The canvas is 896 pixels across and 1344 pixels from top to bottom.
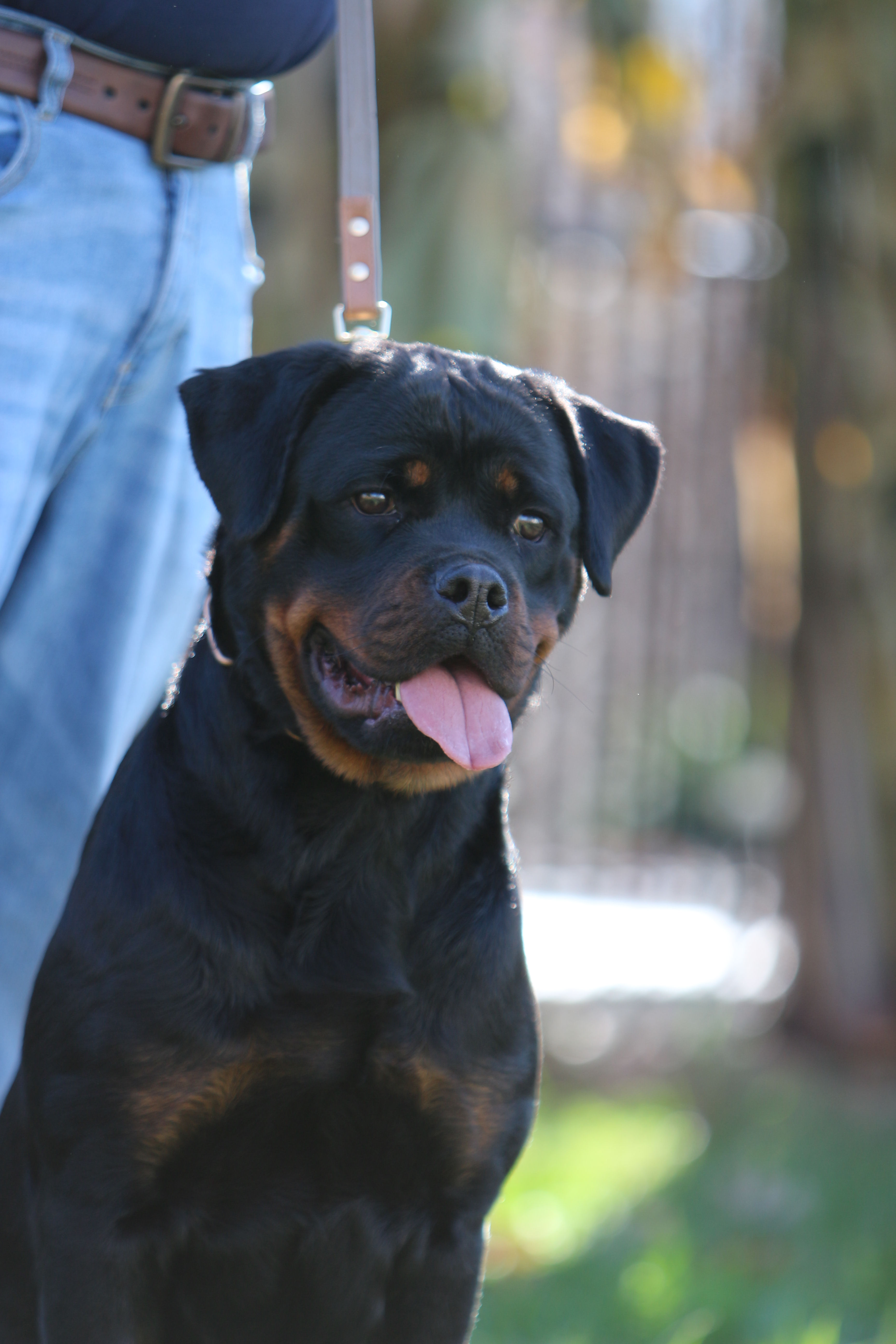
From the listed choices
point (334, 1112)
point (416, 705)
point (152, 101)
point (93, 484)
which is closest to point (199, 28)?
point (152, 101)

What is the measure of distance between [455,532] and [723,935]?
4268mm

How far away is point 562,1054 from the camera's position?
5.41 m

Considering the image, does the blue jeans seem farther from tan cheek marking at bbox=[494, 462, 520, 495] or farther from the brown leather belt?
tan cheek marking at bbox=[494, 462, 520, 495]

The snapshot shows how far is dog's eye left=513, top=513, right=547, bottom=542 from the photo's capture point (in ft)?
7.70

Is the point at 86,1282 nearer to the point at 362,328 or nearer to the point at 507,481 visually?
the point at 507,481

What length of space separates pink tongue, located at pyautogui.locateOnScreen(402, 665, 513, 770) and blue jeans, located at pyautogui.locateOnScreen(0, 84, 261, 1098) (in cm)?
60

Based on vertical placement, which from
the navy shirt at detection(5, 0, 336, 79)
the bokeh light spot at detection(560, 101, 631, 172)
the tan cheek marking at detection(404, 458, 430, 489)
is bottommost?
the tan cheek marking at detection(404, 458, 430, 489)

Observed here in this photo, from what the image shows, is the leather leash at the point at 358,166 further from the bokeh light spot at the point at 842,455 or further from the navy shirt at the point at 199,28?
the bokeh light spot at the point at 842,455

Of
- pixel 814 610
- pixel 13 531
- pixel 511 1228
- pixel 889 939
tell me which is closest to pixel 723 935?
pixel 889 939

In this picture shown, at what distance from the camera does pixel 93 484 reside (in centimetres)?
251

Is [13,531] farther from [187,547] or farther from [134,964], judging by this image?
[134,964]

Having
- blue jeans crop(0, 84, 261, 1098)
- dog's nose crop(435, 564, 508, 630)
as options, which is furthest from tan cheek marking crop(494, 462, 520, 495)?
blue jeans crop(0, 84, 261, 1098)

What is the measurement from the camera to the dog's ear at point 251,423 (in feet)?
7.14

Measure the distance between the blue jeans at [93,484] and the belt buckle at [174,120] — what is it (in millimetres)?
23
